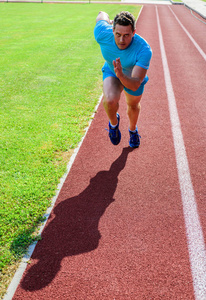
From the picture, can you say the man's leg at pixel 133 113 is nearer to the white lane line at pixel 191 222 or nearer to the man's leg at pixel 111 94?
the man's leg at pixel 111 94

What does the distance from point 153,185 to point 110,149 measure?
1.19 metres

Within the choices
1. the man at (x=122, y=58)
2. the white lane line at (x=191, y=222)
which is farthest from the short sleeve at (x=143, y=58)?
the white lane line at (x=191, y=222)

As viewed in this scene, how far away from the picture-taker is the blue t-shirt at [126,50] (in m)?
3.66

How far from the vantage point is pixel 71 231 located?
320 cm

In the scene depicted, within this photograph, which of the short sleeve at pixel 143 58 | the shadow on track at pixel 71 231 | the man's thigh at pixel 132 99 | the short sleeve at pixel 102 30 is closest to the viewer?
the shadow on track at pixel 71 231

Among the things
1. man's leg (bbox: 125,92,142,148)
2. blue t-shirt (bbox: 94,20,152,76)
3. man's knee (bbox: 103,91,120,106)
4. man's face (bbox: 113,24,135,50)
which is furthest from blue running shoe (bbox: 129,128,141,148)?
man's face (bbox: 113,24,135,50)

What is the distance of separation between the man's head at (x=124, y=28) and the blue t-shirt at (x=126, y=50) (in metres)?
0.13

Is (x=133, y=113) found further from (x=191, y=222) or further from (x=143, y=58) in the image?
(x=191, y=222)

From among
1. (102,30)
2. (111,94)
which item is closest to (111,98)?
(111,94)

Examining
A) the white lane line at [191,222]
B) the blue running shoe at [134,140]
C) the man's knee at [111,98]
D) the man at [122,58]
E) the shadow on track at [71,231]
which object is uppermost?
the man at [122,58]

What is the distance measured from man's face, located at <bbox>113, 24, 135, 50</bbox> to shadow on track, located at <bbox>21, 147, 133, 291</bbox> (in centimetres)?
183

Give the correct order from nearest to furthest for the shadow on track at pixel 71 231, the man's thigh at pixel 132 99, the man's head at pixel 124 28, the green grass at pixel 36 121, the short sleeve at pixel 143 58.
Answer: the shadow on track at pixel 71 231, the green grass at pixel 36 121, the man's head at pixel 124 28, the short sleeve at pixel 143 58, the man's thigh at pixel 132 99

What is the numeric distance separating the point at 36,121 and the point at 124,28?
2.97 meters

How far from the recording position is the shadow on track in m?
2.72
